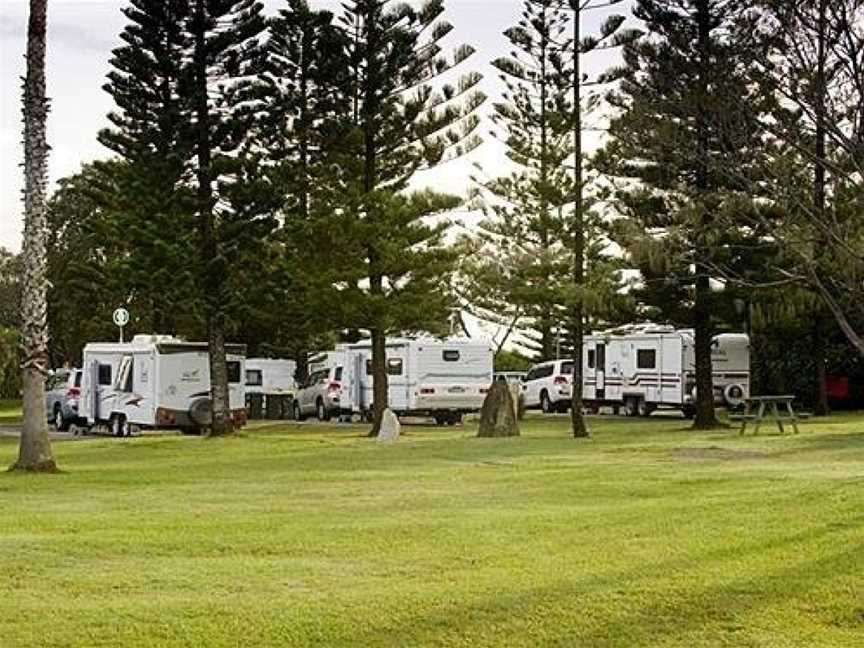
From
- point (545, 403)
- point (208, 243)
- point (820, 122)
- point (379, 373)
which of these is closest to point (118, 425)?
point (208, 243)

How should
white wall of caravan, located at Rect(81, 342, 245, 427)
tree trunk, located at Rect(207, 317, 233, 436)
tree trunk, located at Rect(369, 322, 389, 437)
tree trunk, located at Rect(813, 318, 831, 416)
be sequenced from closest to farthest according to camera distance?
1. tree trunk, located at Rect(207, 317, 233, 436)
2. tree trunk, located at Rect(369, 322, 389, 437)
3. white wall of caravan, located at Rect(81, 342, 245, 427)
4. tree trunk, located at Rect(813, 318, 831, 416)

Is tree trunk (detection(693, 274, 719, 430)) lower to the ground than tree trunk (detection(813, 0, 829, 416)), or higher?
lower

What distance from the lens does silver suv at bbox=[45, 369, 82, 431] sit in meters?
30.3

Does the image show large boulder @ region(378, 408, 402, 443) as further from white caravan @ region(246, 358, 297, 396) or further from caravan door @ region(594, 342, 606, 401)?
caravan door @ region(594, 342, 606, 401)

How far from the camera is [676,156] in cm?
1975

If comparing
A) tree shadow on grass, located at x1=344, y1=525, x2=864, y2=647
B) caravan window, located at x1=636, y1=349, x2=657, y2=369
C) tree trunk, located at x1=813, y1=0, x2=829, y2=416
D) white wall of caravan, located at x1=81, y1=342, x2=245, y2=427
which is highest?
tree trunk, located at x1=813, y1=0, x2=829, y2=416

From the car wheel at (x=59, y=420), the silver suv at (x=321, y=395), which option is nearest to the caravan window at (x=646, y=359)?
the silver suv at (x=321, y=395)

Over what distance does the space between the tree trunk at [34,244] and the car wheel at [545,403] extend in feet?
74.2

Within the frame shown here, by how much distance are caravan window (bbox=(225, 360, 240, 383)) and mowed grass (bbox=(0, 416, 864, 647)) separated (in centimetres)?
1158

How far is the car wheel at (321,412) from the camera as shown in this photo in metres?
33.6

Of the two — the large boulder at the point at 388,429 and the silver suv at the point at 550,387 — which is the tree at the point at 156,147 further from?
the silver suv at the point at 550,387

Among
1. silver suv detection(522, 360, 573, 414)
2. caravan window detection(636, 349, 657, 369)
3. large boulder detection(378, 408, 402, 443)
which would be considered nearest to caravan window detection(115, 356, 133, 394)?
large boulder detection(378, 408, 402, 443)

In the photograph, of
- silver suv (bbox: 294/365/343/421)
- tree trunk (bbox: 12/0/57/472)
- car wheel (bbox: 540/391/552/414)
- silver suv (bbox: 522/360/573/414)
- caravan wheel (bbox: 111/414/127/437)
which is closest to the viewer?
tree trunk (bbox: 12/0/57/472)

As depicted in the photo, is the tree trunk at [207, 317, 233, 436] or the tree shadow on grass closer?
the tree shadow on grass
